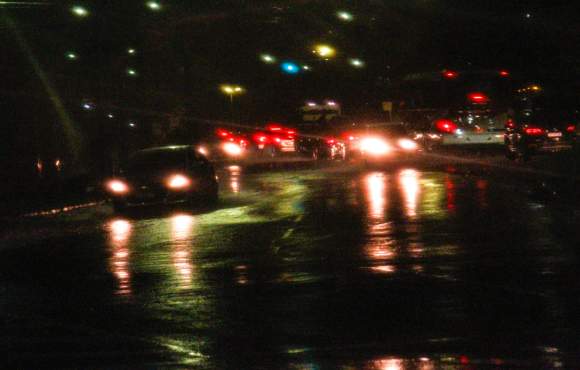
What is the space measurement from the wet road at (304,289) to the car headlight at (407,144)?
57.6 ft

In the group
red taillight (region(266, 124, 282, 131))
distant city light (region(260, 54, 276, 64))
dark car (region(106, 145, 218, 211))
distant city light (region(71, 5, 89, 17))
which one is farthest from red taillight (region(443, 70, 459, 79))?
dark car (region(106, 145, 218, 211))

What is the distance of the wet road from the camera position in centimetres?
845

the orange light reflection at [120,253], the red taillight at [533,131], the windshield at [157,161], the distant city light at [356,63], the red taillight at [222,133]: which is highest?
the distant city light at [356,63]

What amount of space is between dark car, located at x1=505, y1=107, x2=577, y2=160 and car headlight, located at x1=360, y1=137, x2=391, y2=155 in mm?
4422

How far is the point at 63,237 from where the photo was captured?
18.7m

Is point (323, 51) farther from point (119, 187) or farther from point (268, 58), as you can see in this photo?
point (119, 187)

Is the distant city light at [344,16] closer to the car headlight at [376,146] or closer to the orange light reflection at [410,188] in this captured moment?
the car headlight at [376,146]

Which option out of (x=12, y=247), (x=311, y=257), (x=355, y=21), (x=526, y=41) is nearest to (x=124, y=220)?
(x=12, y=247)

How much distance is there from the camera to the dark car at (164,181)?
2359cm

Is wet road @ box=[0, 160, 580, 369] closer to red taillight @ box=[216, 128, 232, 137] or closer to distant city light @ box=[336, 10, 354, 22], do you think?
red taillight @ box=[216, 128, 232, 137]

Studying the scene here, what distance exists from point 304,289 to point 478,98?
33.9 m

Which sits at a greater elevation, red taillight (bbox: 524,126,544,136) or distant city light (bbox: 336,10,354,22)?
distant city light (bbox: 336,10,354,22)

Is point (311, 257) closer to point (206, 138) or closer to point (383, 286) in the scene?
point (383, 286)

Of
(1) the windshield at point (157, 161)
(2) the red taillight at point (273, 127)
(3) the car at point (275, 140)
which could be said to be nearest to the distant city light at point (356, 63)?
(3) the car at point (275, 140)
